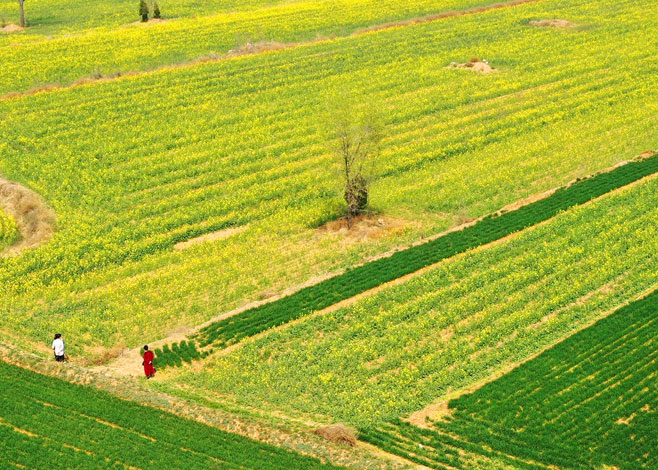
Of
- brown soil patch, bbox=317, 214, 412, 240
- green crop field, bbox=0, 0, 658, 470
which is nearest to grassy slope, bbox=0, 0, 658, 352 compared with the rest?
green crop field, bbox=0, 0, 658, 470

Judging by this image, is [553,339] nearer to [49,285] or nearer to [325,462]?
[325,462]

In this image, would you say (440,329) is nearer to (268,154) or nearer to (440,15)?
(268,154)

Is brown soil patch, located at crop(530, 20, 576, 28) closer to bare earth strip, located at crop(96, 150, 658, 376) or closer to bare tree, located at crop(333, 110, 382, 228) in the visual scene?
bare earth strip, located at crop(96, 150, 658, 376)

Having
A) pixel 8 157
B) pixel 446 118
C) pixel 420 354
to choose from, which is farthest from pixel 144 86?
pixel 420 354

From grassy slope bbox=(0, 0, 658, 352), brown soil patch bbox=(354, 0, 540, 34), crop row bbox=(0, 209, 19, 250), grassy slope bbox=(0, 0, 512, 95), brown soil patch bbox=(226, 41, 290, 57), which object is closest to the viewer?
grassy slope bbox=(0, 0, 658, 352)

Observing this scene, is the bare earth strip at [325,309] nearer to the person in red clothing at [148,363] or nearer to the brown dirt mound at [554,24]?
the person in red clothing at [148,363]

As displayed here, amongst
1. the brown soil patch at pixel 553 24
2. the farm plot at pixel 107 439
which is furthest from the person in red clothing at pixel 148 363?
the brown soil patch at pixel 553 24

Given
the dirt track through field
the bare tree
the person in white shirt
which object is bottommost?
the person in white shirt
